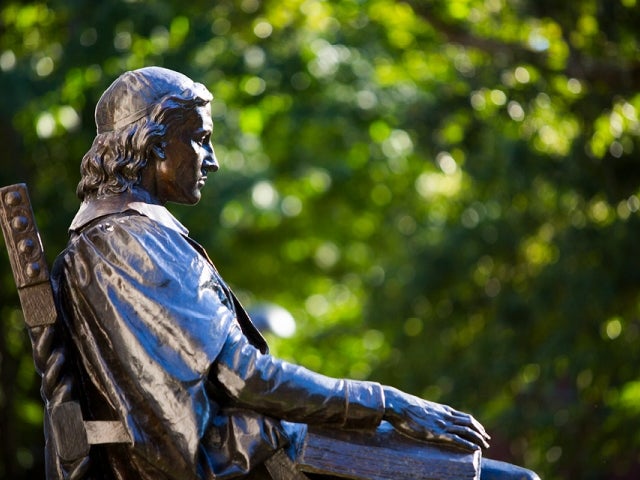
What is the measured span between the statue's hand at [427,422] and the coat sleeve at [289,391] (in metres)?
0.05

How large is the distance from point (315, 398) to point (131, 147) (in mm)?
986

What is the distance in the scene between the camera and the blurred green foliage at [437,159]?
44.9ft

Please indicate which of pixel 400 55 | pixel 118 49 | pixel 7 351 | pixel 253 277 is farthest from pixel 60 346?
A: pixel 253 277

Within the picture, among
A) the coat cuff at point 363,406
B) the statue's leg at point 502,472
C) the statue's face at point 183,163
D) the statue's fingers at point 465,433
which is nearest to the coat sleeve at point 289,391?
the coat cuff at point 363,406

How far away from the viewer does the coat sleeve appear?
4.74m

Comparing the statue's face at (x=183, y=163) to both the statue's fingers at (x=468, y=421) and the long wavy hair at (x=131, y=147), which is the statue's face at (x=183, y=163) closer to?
the long wavy hair at (x=131, y=147)

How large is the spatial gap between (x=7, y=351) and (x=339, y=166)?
4.55 meters

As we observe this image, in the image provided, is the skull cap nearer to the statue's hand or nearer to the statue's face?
the statue's face

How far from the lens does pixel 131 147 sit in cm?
504

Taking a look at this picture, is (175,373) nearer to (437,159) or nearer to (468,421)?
(468,421)

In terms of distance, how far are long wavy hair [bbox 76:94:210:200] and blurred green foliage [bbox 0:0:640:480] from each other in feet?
27.4

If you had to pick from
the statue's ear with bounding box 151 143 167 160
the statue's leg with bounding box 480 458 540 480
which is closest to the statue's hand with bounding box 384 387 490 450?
the statue's leg with bounding box 480 458 540 480

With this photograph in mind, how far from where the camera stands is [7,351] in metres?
15.3

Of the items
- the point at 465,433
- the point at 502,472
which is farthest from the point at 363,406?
the point at 502,472
